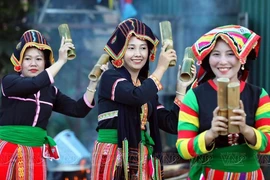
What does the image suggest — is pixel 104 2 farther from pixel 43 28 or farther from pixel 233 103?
pixel 233 103

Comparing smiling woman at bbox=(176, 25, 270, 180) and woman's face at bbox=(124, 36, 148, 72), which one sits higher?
woman's face at bbox=(124, 36, 148, 72)

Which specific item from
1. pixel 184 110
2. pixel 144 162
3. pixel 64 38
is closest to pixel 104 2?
pixel 64 38

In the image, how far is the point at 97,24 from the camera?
895cm

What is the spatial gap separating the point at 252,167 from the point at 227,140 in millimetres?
201

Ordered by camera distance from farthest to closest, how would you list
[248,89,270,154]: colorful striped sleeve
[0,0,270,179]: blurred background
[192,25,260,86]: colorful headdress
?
[0,0,270,179]: blurred background, [192,25,260,86]: colorful headdress, [248,89,270,154]: colorful striped sleeve

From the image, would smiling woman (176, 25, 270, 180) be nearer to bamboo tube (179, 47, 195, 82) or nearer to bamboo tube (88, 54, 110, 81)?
bamboo tube (179, 47, 195, 82)

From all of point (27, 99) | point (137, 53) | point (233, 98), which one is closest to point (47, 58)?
point (27, 99)

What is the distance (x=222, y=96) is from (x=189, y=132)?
39cm

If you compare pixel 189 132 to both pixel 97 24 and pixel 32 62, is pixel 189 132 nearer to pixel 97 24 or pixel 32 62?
pixel 32 62

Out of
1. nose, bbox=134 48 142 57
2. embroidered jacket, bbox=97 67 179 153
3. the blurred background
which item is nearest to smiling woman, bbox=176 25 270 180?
embroidered jacket, bbox=97 67 179 153

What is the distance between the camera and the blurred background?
25.4 ft

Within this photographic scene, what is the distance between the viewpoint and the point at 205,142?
3662 mm

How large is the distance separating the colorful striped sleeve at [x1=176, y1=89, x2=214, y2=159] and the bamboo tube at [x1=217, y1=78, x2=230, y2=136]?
20 cm

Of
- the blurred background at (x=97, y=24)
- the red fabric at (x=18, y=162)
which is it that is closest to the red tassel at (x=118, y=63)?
the red fabric at (x=18, y=162)
